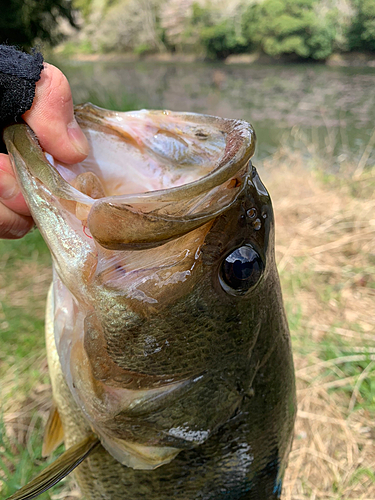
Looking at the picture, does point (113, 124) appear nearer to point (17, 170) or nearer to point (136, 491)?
point (17, 170)

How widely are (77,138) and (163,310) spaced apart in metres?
0.56

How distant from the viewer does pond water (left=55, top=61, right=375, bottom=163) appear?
12877 mm

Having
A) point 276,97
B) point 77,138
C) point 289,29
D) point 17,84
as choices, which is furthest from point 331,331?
point 289,29

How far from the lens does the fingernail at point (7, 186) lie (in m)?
1.12

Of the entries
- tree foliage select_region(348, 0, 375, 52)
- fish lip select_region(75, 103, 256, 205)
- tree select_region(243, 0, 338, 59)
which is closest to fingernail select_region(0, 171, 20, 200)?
fish lip select_region(75, 103, 256, 205)

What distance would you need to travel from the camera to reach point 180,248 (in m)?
0.88

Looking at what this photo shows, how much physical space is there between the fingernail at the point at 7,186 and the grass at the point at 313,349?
1.62 meters

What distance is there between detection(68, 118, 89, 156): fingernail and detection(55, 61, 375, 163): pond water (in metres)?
5.60

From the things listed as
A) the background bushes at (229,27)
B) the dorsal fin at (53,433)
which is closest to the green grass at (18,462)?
the dorsal fin at (53,433)

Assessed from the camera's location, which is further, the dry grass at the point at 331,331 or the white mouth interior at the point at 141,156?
the dry grass at the point at 331,331

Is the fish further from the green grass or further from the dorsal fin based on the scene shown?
the green grass

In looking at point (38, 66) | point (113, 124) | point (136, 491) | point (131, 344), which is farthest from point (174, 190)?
point (136, 491)

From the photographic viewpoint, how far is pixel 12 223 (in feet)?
4.17

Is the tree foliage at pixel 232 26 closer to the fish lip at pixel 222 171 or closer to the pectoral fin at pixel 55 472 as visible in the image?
the fish lip at pixel 222 171
